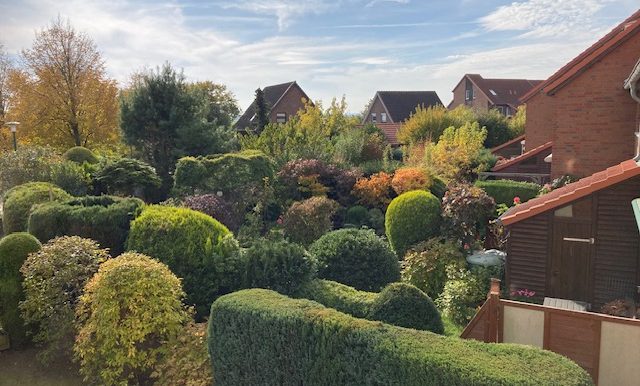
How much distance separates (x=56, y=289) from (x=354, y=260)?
559cm

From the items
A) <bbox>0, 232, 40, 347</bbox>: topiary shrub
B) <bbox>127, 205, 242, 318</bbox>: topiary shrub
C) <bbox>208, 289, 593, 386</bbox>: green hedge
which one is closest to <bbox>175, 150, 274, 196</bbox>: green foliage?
<bbox>127, 205, 242, 318</bbox>: topiary shrub

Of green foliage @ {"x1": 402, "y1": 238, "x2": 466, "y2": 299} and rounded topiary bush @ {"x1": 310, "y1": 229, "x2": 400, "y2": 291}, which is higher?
rounded topiary bush @ {"x1": 310, "y1": 229, "x2": 400, "y2": 291}

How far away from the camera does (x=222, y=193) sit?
16.9m

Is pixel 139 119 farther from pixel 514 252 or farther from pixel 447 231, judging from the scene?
pixel 514 252

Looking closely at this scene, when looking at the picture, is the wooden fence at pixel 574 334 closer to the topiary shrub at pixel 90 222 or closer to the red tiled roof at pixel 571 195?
the red tiled roof at pixel 571 195

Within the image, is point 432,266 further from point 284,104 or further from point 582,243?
point 284,104

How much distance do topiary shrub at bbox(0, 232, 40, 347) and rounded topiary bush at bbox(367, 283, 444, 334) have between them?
6.43 m

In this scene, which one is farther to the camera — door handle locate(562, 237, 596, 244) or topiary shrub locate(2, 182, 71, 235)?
topiary shrub locate(2, 182, 71, 235)

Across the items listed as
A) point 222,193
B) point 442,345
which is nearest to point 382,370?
point 442,345

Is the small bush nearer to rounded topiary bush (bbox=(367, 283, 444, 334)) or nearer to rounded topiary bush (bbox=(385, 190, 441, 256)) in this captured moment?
rounded topiary bush (bbox=(385, 190, 441, 256))

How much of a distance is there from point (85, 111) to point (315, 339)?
27.1 meters

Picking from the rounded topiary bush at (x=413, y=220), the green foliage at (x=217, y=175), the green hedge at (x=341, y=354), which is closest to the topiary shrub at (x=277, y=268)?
the green hedge at (x=341, y=354)

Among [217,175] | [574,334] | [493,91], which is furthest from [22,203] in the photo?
[493,91]

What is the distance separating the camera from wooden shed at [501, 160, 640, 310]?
8.59 meters
